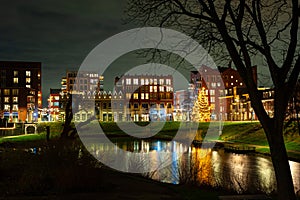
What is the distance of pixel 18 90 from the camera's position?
5207 inches

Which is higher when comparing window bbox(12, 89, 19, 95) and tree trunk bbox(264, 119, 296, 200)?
window bbox(12, 89, 19, 95)

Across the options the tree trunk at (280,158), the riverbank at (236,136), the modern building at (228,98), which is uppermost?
the modern building at (228,98)

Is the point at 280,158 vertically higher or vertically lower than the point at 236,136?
higher

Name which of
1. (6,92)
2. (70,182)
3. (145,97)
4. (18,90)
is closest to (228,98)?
(145,97)

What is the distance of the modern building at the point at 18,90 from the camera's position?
13025 cm

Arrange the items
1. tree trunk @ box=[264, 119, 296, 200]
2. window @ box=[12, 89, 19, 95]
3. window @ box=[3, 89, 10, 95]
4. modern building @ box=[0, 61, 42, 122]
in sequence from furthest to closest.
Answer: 1. window @ box=[12, 89, 19, 95]
2. window @ box=[3, 89, 10, 95]
3. modern building @ box=[0, 61, 42, 122]
4. tree trunk @ box=[264, 119, 296, 200]

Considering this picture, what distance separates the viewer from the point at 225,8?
8.93 m

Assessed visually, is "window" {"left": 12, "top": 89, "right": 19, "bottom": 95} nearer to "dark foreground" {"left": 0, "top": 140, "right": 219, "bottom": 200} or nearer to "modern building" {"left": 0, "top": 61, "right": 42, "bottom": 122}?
"modern building" {"left": 0, "top": 61, "right": 42, "bottom": 122}

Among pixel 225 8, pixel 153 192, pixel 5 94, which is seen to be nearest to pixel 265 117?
pixel 225 8

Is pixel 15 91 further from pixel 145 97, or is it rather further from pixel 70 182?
pixel 70 182

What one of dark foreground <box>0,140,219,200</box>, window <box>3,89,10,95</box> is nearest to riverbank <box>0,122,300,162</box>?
dark foreground <box>0,140,219,200</box>

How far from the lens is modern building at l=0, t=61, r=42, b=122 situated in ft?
427

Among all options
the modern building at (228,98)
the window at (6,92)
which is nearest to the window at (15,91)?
the window at (6,92)

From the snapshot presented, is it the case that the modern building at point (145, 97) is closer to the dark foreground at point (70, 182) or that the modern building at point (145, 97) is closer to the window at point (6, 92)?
the window at point (6, 92)
